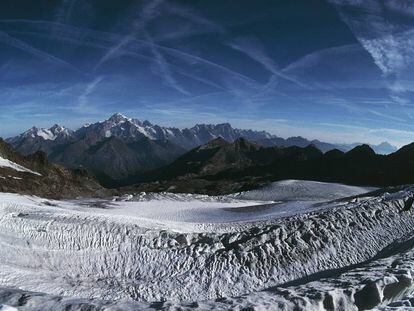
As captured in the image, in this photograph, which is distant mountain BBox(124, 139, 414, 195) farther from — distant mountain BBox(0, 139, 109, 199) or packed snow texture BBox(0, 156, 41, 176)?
packed snow texture BBox(0, 156, 41, 176)

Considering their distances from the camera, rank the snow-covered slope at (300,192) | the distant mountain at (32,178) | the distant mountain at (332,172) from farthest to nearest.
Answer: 1. the distant mountain at (332,172)
2. the snow-covered slope at (300,192)
3. the distant mountain at (32,178)

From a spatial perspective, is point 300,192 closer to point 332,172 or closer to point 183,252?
point 183,252

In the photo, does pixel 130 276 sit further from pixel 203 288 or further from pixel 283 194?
pixel 283 194

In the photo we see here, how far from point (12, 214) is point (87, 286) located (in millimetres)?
11904

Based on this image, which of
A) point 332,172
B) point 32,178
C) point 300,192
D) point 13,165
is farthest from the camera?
point 332,172

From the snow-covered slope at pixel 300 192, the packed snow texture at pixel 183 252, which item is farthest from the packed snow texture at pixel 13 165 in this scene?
the packed snow texture at pixel 183 252

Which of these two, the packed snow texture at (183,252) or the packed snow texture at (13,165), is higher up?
the packed snow texture at (13,165)

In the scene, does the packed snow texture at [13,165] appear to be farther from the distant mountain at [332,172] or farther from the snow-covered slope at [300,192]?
the distant mountain at [332,172]

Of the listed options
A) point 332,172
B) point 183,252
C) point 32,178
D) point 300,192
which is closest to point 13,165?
point 32,178

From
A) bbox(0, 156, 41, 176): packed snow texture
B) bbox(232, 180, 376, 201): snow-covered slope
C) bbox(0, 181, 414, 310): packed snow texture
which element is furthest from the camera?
bbox(0, 156, 41, 176): packed snow texture

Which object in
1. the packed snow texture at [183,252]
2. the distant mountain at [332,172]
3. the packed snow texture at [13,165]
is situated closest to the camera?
the packed snow texture at [183,252]

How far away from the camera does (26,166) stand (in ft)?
317

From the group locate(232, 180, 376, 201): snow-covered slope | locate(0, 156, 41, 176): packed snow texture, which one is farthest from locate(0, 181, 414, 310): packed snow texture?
locate(0, 156, 41, 176): packed snow texture

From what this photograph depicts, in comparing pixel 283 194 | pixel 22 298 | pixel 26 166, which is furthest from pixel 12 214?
pixel 26 166
